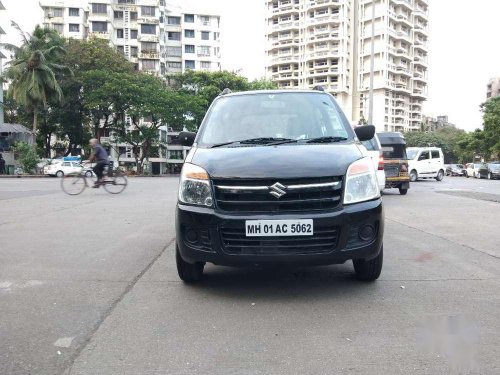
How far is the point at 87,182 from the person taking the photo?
50.4 ft

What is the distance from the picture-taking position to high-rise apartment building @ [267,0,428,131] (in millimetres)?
86188

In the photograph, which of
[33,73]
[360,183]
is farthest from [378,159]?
[33,73]

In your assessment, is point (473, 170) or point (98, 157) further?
point (473, 170)

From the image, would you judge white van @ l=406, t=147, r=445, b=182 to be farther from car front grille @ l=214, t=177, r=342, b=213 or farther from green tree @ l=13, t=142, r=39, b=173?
green tree @ l=13, t=142, r=39, b=173

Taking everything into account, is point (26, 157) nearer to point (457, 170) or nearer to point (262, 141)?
point (262, 141)

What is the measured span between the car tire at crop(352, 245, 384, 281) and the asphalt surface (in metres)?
0.11

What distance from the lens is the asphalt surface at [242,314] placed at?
2.85 metres

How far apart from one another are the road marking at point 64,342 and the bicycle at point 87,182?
41.3 feet

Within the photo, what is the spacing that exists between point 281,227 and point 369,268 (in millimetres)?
1136

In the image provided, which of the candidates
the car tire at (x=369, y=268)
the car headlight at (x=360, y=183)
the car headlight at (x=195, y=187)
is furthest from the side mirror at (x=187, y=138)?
the car tire at (x=369, y=268)

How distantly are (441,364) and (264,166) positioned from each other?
1912mm

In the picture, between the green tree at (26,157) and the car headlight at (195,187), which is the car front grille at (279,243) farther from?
the green tree at (26,157)

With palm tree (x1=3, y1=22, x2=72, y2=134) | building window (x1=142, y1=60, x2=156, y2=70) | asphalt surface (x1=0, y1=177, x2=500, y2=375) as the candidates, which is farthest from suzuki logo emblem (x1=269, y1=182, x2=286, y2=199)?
building window (x1=142, y1=60, x2=156, y2=70)

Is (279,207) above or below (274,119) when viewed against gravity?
below
